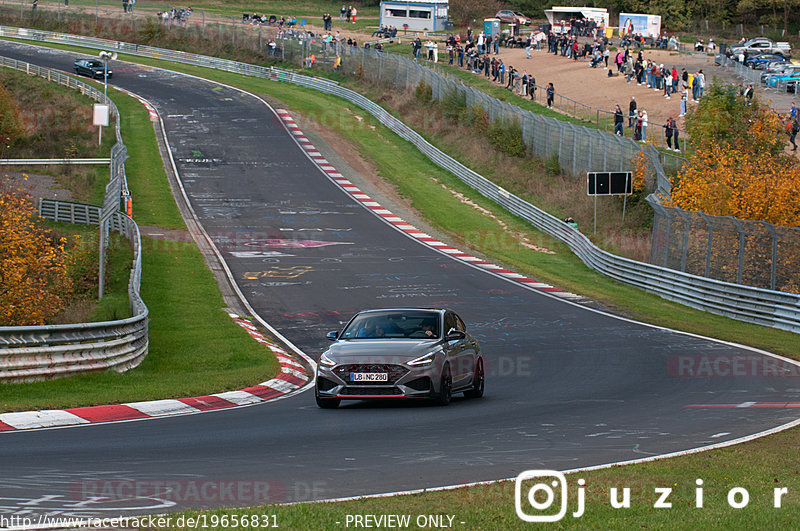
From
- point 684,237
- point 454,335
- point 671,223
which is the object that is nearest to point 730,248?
point 684,237

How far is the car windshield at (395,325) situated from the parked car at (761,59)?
6140 centimetres

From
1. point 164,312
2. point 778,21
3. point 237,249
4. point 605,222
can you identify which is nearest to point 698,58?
point 778,21

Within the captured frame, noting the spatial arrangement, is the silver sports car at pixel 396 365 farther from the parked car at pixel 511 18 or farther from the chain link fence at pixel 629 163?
the parked car at pixel 511 18

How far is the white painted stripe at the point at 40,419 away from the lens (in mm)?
11977

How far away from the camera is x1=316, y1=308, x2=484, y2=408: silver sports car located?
14.0 m

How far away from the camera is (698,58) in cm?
7988

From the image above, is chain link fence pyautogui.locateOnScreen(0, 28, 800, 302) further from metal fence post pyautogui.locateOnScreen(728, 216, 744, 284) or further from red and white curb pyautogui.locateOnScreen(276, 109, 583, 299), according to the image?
red and white curb pyautogui.locateOnScreen(276, 109, 583, 299)

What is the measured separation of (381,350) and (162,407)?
319cm

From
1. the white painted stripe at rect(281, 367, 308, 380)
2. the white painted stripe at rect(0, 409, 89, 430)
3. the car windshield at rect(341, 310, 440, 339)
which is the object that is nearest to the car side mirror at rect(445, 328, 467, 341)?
the car windshield at rect(341, 310, 440, 339)

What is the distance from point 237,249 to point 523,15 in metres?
84.2

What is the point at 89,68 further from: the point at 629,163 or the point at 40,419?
the point at 40,419

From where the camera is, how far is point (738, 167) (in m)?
33.7

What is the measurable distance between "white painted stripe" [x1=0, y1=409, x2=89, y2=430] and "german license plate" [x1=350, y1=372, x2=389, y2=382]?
12.0ft

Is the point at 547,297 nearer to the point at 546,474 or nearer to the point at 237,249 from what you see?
the point at 237,249
